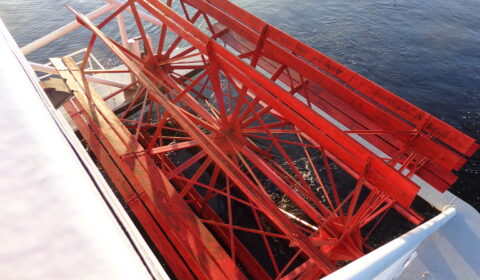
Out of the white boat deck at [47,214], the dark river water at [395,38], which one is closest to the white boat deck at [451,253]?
the dark river water at [395,38]

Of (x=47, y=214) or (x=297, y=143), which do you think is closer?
(x=47, y=214)

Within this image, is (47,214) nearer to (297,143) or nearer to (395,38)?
(297,143)

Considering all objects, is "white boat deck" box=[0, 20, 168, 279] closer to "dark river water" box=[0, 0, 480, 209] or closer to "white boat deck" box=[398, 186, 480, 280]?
"white boat deck" box=[398, 186, 480, 280]

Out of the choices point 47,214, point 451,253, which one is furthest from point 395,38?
point 47,214

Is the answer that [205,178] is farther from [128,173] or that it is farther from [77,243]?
[77,243]

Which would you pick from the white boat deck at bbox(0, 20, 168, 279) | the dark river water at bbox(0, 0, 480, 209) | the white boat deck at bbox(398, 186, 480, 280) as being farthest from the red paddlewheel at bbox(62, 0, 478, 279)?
the dark river water at bbox(0, 0, 480, 209)

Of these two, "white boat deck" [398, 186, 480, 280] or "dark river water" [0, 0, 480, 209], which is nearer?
"white boat deck" [398, 186, 480, 280]

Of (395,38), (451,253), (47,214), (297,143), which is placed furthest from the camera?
(395,38)
